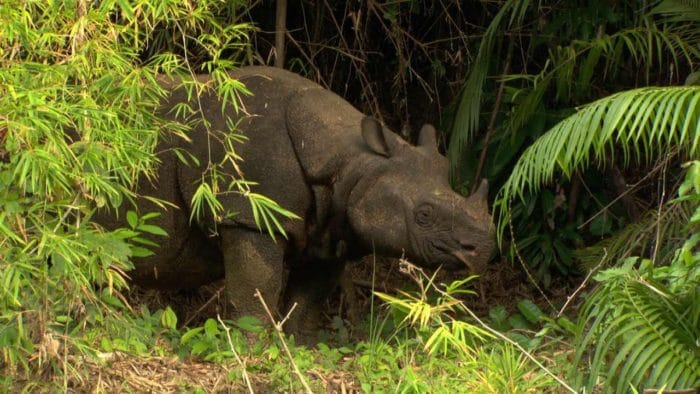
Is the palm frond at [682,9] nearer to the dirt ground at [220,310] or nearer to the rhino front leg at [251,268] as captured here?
the dirt ground at [220,310]

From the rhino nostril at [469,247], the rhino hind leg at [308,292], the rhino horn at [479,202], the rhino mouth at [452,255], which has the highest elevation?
the rhino horn at [479,202]

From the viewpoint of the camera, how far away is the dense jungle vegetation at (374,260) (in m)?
5.77

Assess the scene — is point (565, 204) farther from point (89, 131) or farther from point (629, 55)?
point (89, 131)

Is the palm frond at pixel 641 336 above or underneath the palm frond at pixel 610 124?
underneath

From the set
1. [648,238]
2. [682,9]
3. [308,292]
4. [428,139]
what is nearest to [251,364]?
[308,292]

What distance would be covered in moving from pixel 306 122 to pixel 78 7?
2.00m

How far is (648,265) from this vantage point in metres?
6.16

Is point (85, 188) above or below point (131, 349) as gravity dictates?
above

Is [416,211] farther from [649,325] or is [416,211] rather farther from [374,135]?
[649,325]

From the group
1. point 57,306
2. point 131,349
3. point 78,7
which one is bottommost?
point 131,349

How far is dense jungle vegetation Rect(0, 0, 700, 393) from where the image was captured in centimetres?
577

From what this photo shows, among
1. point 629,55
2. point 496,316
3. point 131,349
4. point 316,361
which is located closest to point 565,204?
point 629,55

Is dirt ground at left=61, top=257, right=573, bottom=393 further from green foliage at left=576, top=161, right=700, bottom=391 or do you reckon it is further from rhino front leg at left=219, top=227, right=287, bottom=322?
green foliage at left=576, top=161, right=700, bottom=391

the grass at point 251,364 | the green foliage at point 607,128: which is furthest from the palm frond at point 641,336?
the green foliage at point 607,128
